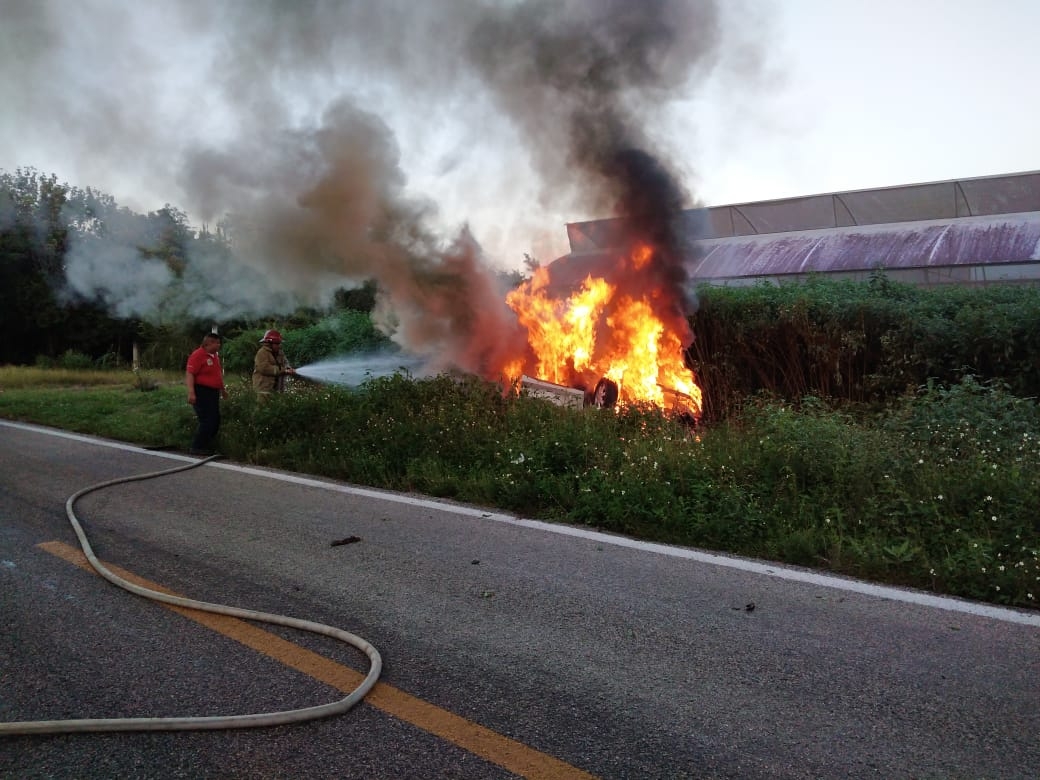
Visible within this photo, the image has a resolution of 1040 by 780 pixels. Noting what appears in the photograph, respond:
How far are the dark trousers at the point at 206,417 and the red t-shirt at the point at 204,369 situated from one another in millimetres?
75

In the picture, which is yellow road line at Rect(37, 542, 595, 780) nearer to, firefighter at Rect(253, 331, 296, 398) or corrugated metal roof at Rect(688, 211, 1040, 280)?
firefighter at Rect(253, 331, 296, 398)

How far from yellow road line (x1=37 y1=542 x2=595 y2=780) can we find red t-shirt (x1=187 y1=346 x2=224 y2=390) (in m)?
5.87

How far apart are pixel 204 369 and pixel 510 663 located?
7298mm

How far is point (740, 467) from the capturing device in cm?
586

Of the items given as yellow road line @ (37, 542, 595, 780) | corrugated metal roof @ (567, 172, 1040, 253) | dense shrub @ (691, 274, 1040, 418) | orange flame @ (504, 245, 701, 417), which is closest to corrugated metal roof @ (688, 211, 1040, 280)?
corrugated metal roof @ (567, 172, 1040, 253)

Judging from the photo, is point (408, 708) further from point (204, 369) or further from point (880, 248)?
point (880, 248)

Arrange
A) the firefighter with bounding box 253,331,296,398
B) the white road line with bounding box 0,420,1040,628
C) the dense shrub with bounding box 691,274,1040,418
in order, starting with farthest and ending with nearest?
the firefighter with bounding box 253,331,296,398
the dense shrub with bounding box 691,274,1040,418
the white road line with bounding box 0,420,1040,628

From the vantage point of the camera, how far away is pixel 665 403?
33.0ft

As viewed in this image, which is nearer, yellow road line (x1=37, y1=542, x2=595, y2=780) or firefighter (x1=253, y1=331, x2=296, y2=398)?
yellow road line (x1=37, y1=542, x2=595, y2=780)

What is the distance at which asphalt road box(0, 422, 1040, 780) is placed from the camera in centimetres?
252

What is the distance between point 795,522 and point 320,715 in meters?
3.48

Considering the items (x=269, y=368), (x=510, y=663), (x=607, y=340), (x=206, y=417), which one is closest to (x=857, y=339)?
(x=607, y=340)

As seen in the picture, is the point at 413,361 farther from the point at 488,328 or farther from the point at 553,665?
the point at 553,665

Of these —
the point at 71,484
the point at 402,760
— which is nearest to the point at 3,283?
the point at 71,484
